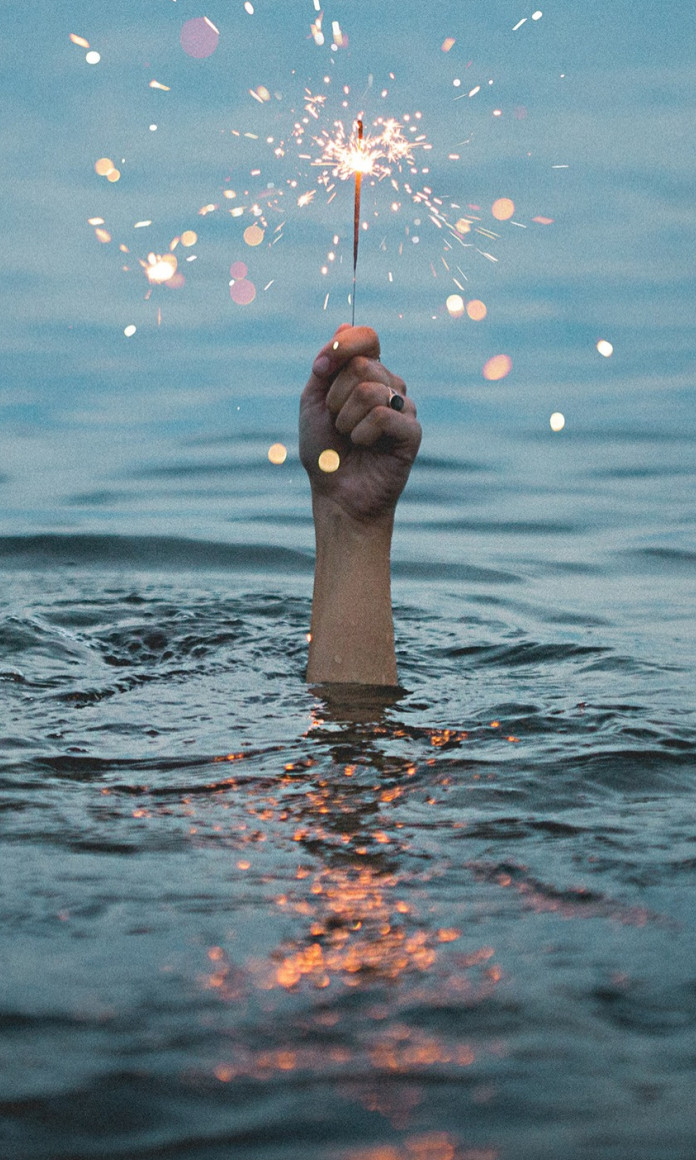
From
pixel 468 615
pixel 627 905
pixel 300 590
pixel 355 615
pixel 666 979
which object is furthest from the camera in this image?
pixel 300 590

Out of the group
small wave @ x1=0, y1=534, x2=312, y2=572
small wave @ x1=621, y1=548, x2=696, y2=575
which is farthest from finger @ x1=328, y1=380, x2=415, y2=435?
small wave @ x1=621, y1=548, x2=696, y2=575

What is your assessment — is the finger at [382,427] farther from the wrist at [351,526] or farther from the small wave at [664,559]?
the small wave at [664,559]

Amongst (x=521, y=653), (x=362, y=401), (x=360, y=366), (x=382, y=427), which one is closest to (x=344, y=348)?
(x=360, y=366)

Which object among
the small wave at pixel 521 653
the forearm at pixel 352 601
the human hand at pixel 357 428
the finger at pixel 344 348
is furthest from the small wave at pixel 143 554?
the finger at pixel 344 348

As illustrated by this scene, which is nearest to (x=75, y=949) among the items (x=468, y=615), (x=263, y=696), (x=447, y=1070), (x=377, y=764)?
(x=447, y=1070)

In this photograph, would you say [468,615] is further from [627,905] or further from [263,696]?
[627,905]

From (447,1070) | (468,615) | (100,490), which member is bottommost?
(447,1070)

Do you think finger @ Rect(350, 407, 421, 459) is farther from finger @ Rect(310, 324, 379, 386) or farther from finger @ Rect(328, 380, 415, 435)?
finger @ Rect(310, 324, 379, 386)
